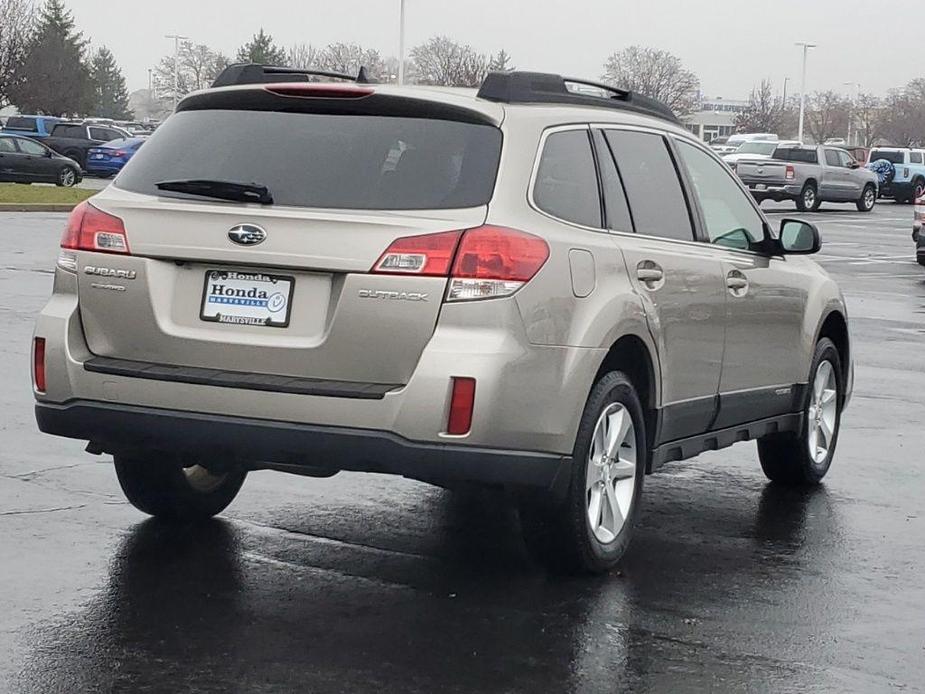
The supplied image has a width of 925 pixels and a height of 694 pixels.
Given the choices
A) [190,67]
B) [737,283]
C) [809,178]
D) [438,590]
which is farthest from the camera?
[190,67]

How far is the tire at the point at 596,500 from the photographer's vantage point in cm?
580

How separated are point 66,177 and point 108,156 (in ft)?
21.9


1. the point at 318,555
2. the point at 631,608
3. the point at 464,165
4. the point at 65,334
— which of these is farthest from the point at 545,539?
the point at 65,334

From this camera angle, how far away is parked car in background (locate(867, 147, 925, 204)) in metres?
60.3

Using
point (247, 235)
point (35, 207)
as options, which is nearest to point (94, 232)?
point (247, 235)

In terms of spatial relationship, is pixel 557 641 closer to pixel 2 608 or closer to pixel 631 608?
pixel 631 608

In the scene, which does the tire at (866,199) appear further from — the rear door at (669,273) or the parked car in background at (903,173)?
the rear door at (669,273)

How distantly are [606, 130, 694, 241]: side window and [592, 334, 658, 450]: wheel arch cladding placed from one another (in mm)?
515

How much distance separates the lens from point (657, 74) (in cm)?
12100

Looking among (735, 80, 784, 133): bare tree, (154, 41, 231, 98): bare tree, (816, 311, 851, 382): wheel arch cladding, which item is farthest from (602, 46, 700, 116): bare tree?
(816, 311, 851, 382): wheel arch cladding

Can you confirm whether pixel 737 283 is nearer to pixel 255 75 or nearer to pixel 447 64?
pixel 255 75

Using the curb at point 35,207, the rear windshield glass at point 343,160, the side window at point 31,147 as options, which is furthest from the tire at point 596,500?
the side window at point 31,147

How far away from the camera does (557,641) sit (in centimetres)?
520

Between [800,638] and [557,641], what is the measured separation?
2.65 feet
